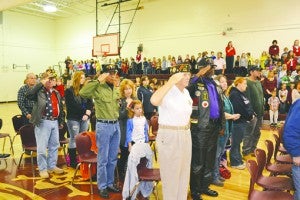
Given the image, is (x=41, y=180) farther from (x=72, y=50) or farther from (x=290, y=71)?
(x=72, y=50)

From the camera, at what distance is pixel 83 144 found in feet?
13.9

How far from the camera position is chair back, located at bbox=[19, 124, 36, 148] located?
4.95 m

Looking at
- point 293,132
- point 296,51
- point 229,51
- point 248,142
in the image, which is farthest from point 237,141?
point 229,51

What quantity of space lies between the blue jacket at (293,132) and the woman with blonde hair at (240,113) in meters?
2.88

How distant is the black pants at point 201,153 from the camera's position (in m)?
Answer: 3.64

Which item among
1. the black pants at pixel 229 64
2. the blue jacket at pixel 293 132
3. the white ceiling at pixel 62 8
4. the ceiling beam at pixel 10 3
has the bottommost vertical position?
the blue jacket at pixel 293 132

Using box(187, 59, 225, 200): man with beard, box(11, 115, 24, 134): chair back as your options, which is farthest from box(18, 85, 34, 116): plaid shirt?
box(187, 59, 225, 200): man with beard

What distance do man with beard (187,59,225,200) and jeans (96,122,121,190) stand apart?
3.32 feet

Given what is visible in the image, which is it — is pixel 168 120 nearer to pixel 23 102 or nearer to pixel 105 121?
pixel 105 121

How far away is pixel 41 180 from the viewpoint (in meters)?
4.62

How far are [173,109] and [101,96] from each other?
129 centimetres

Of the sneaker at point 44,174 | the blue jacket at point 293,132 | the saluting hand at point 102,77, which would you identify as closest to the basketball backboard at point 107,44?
the sneaker at point 44,174

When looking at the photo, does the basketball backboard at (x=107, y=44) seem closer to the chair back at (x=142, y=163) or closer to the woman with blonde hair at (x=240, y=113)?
the woman with blonde hair at (x=240, y=113)

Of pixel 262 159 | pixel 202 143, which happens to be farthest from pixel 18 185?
pixel 262 159
